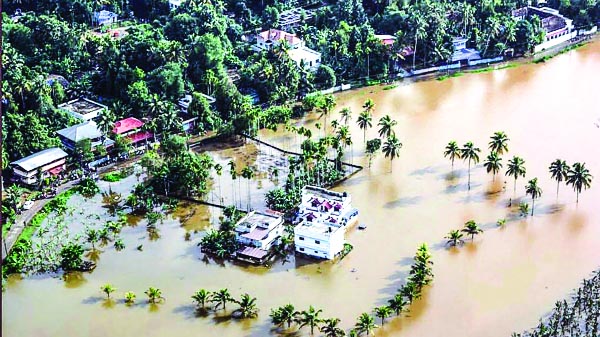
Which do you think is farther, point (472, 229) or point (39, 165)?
point (39, 165)

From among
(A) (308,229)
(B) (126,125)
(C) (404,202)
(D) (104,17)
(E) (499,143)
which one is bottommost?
(C) (404,202)

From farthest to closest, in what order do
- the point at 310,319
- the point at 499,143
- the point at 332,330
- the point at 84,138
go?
1. the point at 84,138
2. the point at 499,143
3. the point at 310,319
4. the point at 332,330

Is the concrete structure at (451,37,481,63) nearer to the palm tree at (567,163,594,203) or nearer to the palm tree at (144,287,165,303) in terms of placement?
the palm tree at (567,163,594,203)

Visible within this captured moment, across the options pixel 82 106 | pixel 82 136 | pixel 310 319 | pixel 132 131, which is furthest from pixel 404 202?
pixel 82 106

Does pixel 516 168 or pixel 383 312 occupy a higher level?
pixel 516 168

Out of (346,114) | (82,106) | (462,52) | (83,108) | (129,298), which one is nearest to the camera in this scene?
(129,298)

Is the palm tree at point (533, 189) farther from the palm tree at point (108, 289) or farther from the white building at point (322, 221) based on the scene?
the palm tree at point (108, 289)

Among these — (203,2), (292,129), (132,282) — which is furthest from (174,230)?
(203,2)

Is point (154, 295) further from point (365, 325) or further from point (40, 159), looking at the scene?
point (40, 159)

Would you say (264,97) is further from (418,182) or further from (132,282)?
(132,282)
